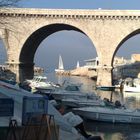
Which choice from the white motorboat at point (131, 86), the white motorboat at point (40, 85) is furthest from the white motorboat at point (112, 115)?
the white motorboat at point (131, 86)

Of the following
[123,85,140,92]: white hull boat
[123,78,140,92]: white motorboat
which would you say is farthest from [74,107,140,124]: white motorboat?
[123,78,140,92]: white motorboat

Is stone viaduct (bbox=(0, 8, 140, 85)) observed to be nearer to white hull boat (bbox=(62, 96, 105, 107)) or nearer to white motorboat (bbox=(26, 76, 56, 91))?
white motorboat (bbox=(26, 76, 56, 91))

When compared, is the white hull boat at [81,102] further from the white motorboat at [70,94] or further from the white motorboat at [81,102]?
the white motorboat at [70,94]

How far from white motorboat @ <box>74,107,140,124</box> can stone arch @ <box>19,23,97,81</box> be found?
37606 mm

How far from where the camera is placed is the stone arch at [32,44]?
212 ft

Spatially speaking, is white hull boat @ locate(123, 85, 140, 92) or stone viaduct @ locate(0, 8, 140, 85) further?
stone viaduct @ locate(0, 8, 140, 85)

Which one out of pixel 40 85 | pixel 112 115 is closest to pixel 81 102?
pixel 112 115

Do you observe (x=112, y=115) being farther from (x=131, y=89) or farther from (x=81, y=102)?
(x=131, y=89)

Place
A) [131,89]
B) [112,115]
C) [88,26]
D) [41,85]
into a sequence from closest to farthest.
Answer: [112,115] < [41,85] < [131,89] < [88,26]

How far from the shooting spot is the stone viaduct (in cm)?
6097

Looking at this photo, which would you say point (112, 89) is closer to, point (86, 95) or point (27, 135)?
point (86, 95)

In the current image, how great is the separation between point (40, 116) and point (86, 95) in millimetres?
20871

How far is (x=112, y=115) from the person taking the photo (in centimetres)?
2577

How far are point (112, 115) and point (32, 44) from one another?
145ft
